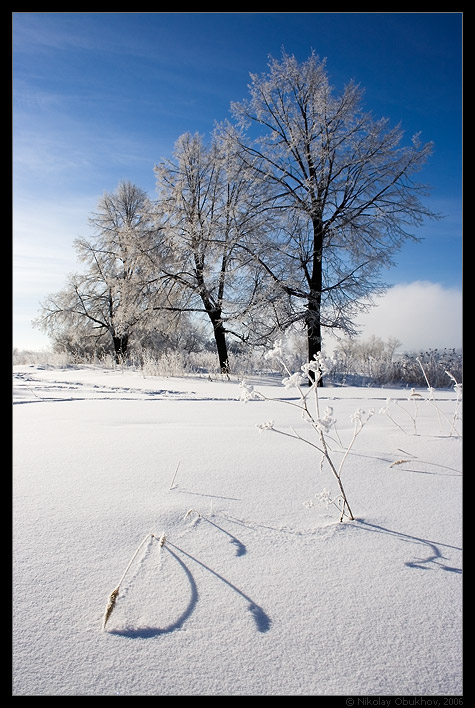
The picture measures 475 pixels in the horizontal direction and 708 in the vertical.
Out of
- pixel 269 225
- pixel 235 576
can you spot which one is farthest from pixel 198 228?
pixel 235 576

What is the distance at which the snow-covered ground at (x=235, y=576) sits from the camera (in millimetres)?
667

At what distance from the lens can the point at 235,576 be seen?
0.93 m

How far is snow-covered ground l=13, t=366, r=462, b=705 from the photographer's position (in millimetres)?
667

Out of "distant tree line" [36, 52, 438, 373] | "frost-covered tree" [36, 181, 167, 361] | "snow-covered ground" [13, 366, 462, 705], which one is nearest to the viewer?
"snow-covered ground" [13, 366, 462, 705]

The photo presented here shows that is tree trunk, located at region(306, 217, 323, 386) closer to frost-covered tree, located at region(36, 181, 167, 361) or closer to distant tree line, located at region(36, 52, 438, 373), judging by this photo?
distant tree line, located at region(36, 52, 438, 373)

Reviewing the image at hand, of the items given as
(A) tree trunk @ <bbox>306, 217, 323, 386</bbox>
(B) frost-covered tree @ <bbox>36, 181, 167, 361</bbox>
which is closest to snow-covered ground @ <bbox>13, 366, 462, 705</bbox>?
(A) tree trunk @ <bbox>306, 217, 323, 386</bbox>

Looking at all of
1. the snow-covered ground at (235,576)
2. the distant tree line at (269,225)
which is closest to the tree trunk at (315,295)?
the distant tree line at (269,225)

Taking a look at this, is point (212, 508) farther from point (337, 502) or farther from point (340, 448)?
point (340, 448)

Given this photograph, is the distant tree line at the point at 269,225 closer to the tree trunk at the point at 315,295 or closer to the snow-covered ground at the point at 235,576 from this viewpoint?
the tree trunk at the point at 315,295

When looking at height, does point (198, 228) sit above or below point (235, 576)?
above

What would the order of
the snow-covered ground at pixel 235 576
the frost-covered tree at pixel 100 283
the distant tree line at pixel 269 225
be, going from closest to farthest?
the snow-covered ground at pixel 235 576 < the distant tree line at pixel 269 225 < the frost-covered tree at pixel 100 283

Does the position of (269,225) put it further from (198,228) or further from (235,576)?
(235,576)

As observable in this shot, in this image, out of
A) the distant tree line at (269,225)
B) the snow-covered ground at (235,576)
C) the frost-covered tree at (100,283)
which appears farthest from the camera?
the frost-covered tree at (100,283)
